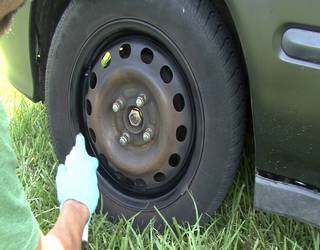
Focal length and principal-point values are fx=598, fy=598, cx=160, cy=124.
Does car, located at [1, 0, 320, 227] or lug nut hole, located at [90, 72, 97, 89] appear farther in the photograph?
lug nut hole, located at [90, 72, 97, 89]

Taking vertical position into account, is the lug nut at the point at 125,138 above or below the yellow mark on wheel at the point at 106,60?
below

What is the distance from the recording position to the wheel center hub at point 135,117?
2.22 meters

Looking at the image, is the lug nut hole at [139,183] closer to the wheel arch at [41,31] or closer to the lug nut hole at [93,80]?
the lug nut hole at [93,80]

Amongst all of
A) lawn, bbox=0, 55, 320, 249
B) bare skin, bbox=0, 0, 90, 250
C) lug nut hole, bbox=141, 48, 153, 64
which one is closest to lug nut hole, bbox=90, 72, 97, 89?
lug nut hole, bbox=141, 48, 153, 64

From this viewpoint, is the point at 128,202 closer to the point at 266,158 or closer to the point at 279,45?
the point at 266,158

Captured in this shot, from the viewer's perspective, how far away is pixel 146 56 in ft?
7.26

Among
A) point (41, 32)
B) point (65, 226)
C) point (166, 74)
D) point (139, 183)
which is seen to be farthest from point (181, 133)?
point (41, 32)

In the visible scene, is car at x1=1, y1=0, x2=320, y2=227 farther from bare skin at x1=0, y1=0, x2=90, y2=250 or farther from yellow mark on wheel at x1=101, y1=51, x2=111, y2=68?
bare skin at x1=0, y1=0, x2=90, y2=250

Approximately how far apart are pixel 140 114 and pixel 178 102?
0.53 ft

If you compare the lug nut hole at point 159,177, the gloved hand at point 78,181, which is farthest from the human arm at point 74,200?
the lug nut hole at point 159,177

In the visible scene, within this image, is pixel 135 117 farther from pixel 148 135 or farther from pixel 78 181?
pixel 78 181

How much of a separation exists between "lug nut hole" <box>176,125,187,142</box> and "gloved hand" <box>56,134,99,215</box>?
0.33m

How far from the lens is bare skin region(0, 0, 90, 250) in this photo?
129cm

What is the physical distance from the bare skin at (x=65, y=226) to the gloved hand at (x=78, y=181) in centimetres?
7
